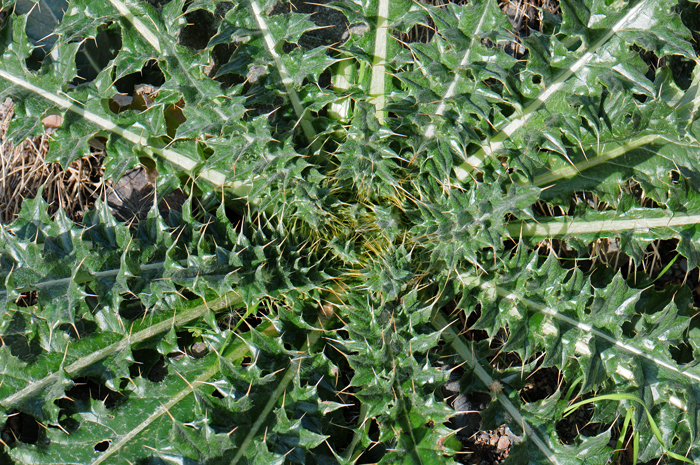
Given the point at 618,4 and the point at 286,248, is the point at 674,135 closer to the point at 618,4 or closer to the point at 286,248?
the point at 618,4

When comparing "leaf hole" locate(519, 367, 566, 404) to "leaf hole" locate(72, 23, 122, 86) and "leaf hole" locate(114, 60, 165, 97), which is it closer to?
"leaf hole" locate(114, 60, 165, 97)

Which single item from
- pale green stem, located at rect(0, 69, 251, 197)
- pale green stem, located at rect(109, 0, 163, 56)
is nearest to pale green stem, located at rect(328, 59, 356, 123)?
pale green stem, located at rect(0, 69, 251, 197)

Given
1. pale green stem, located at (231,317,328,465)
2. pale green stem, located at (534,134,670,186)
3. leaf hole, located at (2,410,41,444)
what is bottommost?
leaf hole, located at (2,410,41,444)

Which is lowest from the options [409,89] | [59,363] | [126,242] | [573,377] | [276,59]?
[573,377]

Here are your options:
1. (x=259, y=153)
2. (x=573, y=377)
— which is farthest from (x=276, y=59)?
(x=573, y=377)

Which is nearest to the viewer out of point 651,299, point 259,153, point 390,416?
point 390,416

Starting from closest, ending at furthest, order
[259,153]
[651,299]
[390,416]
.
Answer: [390,416]
[259,153]
[651,299]

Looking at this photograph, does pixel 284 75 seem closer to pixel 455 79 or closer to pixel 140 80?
pixel 455 79

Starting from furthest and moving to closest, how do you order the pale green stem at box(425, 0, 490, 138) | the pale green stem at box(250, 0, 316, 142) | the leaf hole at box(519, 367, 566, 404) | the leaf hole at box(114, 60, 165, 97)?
the leaf hole at box(114, 60, 165, 97) → the leaf hole at box(519, 367, 566, 404) → the pale green stem at box(250, 0, 316, 142) → the pale green stem at box(425, 0, 490, 138)
